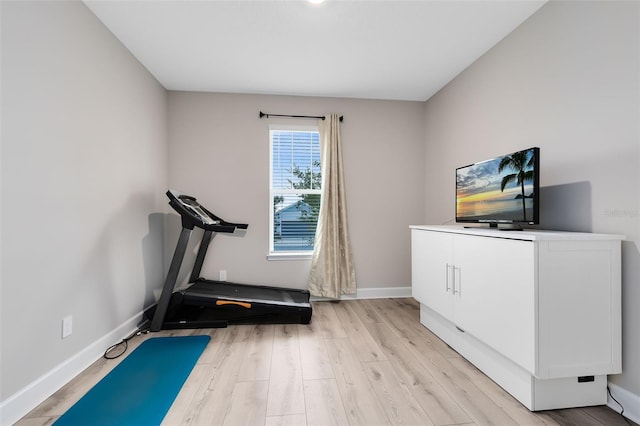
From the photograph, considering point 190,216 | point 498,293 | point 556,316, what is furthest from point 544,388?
point 190,216

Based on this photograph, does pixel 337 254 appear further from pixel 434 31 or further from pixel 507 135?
pixel 434 31

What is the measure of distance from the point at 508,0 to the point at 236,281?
351 centimetres

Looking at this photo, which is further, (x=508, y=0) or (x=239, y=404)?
(x=508, y=0)

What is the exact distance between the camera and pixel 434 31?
2352mm

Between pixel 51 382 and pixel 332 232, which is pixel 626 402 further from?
pixel 51 382

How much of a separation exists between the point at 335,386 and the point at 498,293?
3.67 ft

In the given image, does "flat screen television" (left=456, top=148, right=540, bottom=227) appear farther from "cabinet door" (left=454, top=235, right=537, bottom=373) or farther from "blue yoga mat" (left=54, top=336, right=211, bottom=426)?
"blue yoga mat" (left=54, top=336, right=211, bottom=426)

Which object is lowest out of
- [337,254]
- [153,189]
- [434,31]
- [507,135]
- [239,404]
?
[239,404]

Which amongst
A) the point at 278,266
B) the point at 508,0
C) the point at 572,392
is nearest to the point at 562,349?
the point at 572,392

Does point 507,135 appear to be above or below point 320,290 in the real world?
above

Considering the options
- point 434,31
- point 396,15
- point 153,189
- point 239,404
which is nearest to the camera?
point 239,404

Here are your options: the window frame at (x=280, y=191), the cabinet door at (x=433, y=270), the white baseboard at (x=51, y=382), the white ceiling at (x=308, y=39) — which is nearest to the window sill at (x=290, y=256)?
the window frame at (x=280, y=191)

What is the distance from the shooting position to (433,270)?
2.54m

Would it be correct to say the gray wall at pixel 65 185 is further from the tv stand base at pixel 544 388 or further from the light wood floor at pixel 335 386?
the tv stand base at pixel 544 388
